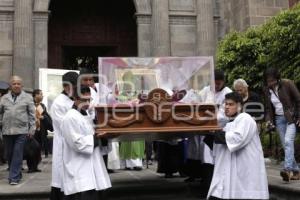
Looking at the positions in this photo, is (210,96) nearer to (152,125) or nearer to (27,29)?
(152,125)

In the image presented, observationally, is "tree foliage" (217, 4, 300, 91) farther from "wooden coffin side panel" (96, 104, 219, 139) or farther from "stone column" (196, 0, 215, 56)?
"wooden coffin side panel" (96, 104, 219, 139)

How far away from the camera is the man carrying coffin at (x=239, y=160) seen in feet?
20.2

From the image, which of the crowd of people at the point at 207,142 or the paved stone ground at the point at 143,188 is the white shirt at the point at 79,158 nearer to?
the crowd of people at the point at 207,142

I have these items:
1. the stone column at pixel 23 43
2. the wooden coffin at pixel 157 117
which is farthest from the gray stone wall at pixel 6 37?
the wooden coffin at pixel 157 117

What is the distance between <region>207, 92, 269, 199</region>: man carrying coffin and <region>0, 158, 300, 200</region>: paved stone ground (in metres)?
1.48

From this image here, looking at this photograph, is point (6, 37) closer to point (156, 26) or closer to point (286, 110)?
point (156, 26)

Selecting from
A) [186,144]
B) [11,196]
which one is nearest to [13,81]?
[11,196]

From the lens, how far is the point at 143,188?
8.83 m

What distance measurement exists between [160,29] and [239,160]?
41.2 ft

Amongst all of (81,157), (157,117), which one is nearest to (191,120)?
(157,117)

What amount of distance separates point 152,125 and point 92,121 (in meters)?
0.76

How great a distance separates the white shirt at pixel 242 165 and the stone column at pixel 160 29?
1204 centimetres

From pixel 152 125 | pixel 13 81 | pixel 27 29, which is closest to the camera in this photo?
pixel 152 125

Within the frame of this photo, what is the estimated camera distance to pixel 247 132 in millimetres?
6172
